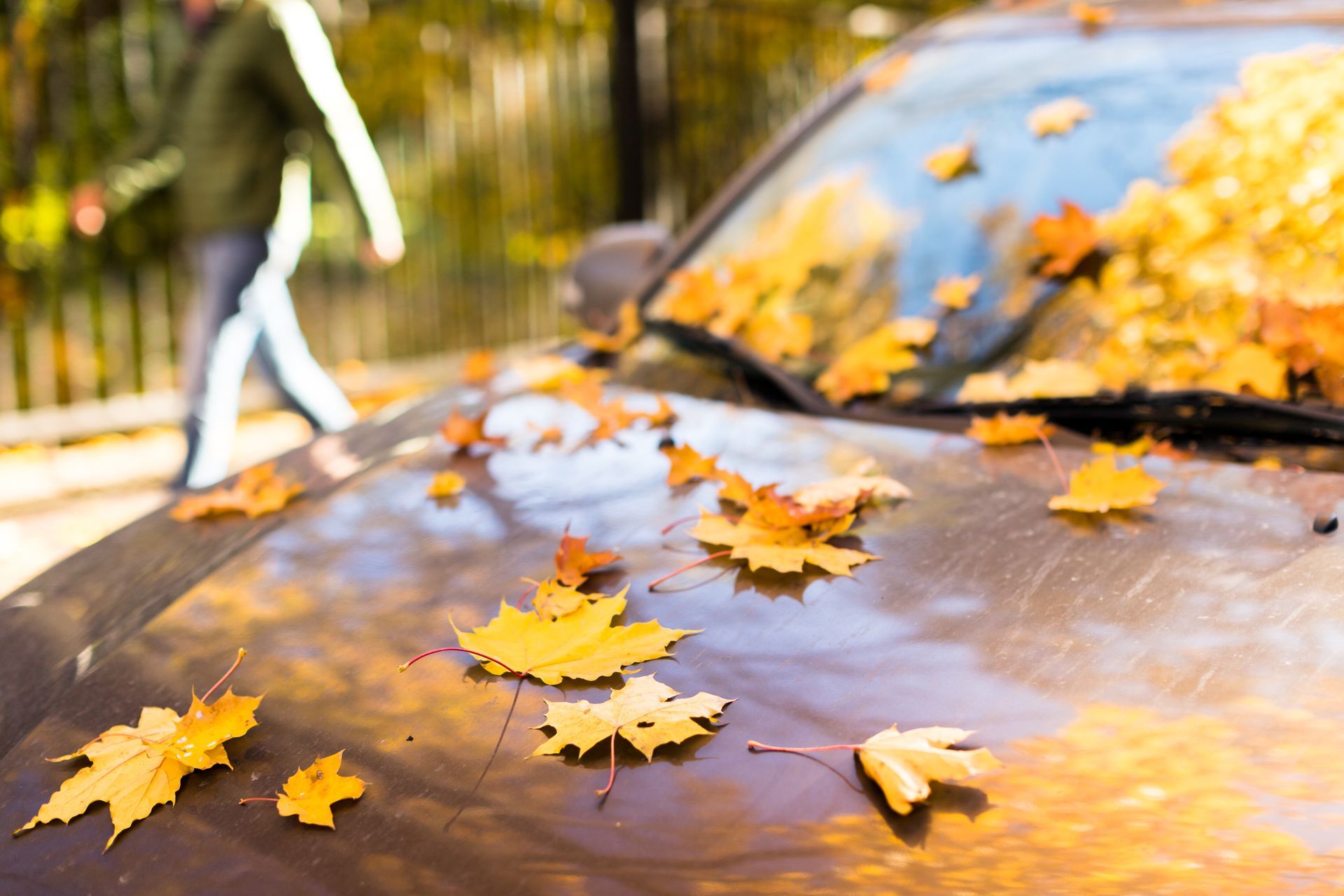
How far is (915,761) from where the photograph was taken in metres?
0.95

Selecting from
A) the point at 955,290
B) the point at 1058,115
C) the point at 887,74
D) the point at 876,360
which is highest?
the point at 887,74

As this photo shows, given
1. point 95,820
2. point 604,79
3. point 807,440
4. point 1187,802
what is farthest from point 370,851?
point 604,79

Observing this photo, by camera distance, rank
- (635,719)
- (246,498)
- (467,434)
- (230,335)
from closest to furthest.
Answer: (635,719), (246,498), (467,434), (230,335)

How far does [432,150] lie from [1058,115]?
17.1 ft

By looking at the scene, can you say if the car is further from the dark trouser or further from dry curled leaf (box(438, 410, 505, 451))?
the dark trouser

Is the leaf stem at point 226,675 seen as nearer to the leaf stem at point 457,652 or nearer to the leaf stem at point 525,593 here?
the leaf stem at point 457,652

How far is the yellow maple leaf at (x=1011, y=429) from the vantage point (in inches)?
63.4

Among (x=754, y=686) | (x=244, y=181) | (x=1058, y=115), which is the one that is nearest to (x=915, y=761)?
(x=754, y=686)

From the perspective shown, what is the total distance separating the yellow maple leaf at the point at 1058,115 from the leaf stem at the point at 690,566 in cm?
104

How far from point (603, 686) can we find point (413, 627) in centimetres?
25

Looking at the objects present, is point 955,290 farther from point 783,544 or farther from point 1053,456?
point 783,544

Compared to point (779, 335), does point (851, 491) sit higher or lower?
lower

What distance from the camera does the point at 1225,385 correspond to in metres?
1.58

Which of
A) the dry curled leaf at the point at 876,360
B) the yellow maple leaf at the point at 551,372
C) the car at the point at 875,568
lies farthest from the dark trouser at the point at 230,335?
the dry curled leaf at the point at 876,360
